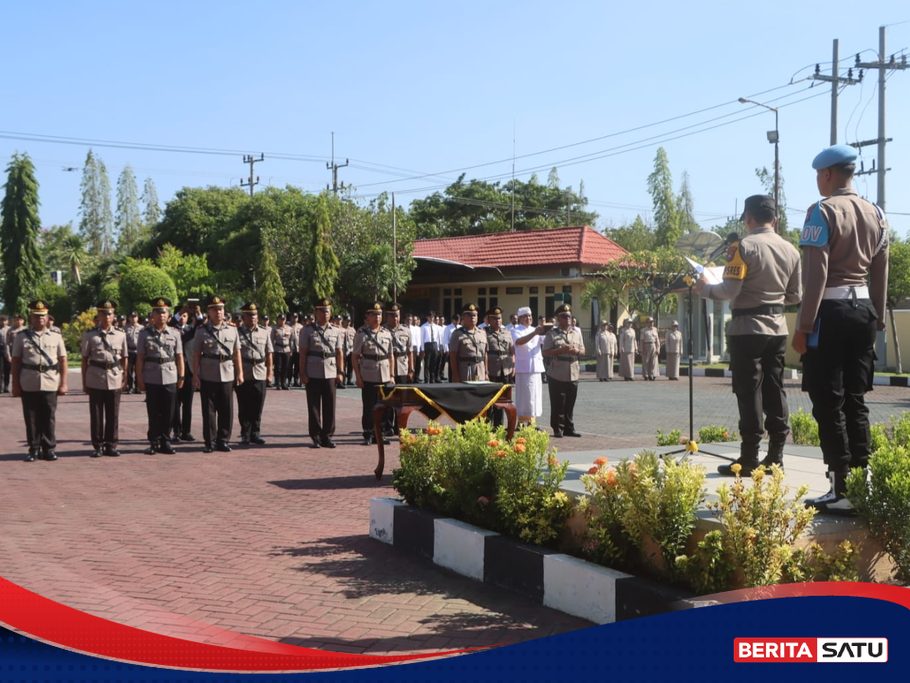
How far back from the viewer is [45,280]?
5834 centimetres

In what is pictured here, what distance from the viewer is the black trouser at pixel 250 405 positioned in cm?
1308

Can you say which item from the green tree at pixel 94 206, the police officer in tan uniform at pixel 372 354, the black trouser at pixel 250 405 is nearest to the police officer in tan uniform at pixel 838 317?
the police officer in tan uniform at pixel 372 354

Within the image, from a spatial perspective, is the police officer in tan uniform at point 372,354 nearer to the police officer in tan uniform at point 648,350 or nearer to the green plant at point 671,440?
the green plant at point 671,440

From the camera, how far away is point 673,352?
28500 millimetres

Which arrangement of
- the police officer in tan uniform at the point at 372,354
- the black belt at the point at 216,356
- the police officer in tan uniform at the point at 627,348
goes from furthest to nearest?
the police officer in tan uniform at the point at 627,348 → the police officer in tan uniform at the point at 372,354 → the black belt at the point at 216,356

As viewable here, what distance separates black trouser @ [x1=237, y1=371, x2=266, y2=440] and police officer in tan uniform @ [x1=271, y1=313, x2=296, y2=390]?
10.9 metres

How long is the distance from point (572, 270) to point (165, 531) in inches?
1220

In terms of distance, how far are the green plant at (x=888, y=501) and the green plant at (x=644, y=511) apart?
79cm

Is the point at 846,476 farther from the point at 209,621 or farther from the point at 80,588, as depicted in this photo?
the point at 80,588

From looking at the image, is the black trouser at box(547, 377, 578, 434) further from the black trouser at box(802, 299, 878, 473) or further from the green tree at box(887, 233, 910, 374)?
the green tree at box(887, 233, 910, 374)

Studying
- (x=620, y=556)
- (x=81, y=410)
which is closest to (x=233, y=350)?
(x=81, y=410)

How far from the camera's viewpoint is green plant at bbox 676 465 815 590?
4.25 m

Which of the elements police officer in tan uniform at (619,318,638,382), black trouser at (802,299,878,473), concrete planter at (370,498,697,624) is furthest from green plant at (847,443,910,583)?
police officer in tan uniform at (619,318,638,382)

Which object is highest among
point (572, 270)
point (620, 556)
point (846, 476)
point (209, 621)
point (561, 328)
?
point (572, 270)
